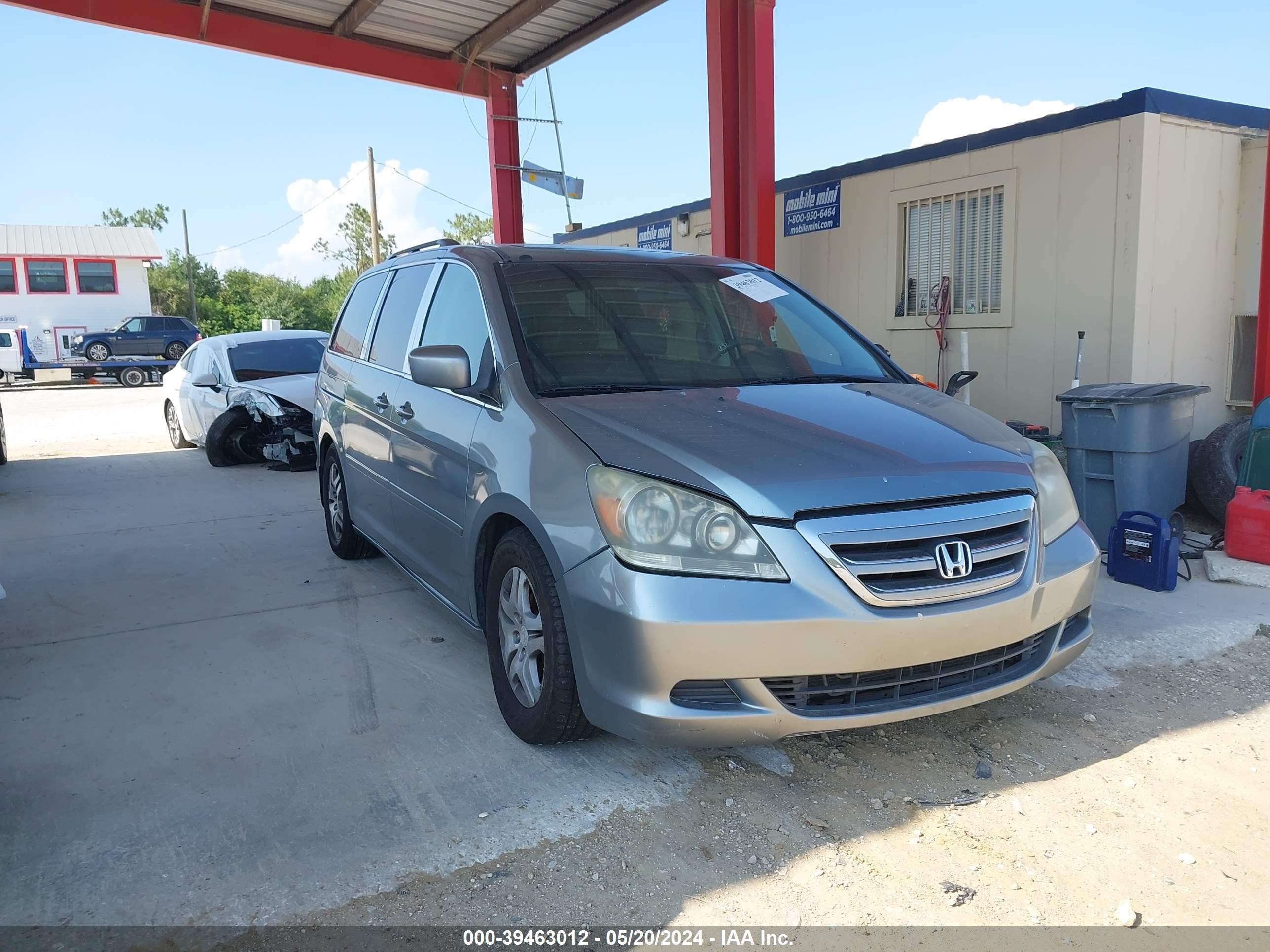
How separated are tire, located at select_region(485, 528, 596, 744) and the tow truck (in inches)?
1024

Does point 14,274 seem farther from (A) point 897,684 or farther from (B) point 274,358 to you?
(A) point 897,684

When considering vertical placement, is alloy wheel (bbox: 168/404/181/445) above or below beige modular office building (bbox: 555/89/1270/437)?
below

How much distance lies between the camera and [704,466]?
8.82ft

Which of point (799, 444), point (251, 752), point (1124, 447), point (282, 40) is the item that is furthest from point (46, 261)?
point (799, 444)

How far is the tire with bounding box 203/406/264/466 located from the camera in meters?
9.86

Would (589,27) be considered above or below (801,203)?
above

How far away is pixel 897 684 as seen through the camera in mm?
2682

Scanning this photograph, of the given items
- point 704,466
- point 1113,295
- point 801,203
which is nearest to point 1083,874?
point 704,466

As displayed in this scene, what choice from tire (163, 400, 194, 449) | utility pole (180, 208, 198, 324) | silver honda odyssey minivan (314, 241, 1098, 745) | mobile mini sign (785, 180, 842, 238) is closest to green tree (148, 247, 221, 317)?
utility pole (180, 208, 198, 324)

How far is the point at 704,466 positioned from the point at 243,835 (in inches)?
66.7

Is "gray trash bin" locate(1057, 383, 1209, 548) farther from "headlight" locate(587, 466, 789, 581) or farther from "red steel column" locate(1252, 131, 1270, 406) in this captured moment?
"headlight" locate(587, 466, 789, 581)

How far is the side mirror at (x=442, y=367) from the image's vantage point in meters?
3.38

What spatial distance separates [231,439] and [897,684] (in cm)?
891

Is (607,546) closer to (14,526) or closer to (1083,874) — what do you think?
(1083,874)
